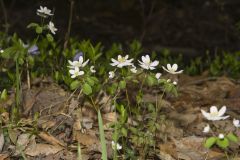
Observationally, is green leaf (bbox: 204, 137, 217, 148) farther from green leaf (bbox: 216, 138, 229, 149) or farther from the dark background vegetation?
the dark background vegetation

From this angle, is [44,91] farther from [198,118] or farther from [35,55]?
[198,118]

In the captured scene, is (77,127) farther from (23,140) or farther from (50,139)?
(23,140)

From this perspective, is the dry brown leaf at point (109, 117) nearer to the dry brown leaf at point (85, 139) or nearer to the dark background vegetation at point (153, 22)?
the dry brown leaf at point (85, 139)

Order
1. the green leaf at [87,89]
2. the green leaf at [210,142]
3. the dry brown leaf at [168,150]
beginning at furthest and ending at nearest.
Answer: the dry brown leaf at [168,150]
the green leaf at [87,89]
the green leaf at [210,142]

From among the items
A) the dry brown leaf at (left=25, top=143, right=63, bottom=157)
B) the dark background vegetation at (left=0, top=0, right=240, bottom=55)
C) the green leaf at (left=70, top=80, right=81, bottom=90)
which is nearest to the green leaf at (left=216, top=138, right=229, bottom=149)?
the green leaf at (left=70, top=80, right=81, bottom=90)

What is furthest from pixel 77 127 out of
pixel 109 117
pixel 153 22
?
pixel 153 22

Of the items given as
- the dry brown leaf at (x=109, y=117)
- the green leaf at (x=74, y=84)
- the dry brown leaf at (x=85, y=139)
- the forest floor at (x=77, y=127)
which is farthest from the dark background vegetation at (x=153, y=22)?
the green leaf at (x=74, y=84)

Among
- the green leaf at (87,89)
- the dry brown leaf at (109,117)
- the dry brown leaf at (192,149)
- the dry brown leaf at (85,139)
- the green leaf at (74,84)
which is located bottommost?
the dry brown leaf at (192,149)

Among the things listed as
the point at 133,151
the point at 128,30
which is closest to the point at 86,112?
the point at 133,151
